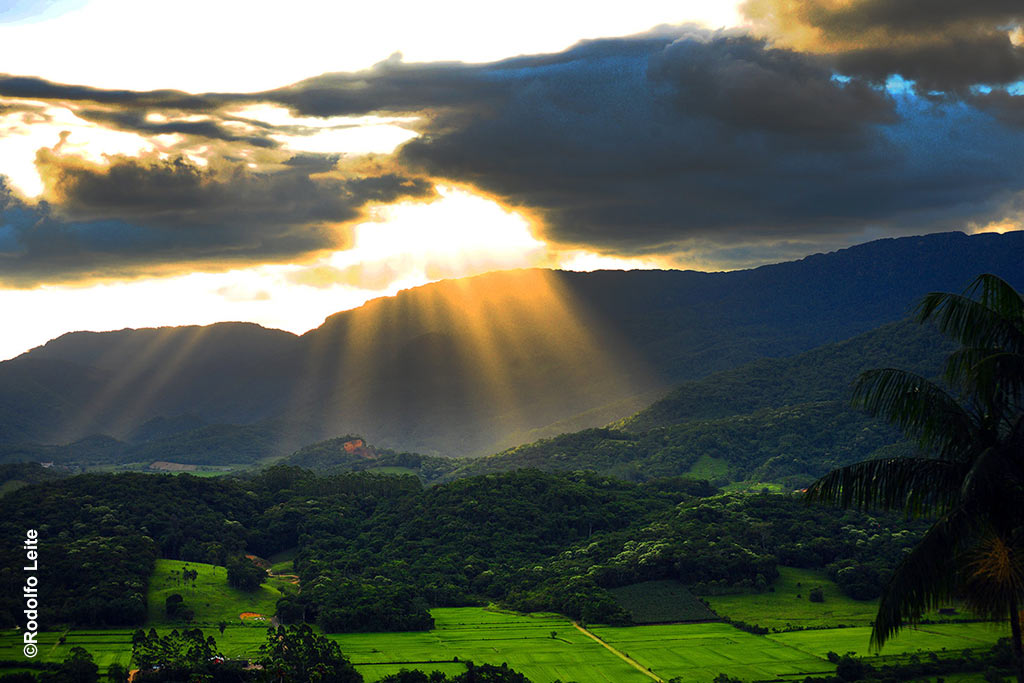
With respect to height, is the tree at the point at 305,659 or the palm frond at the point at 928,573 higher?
the palm frond at the point at 928,573

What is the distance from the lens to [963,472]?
1866cm

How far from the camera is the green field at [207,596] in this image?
4355 inches

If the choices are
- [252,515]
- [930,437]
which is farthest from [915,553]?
[252,515]

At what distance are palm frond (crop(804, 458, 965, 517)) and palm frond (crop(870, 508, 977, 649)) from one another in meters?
0.90

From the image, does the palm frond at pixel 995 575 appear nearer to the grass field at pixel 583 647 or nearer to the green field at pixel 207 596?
the grass field at pixel 583 647

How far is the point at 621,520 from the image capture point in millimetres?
162125

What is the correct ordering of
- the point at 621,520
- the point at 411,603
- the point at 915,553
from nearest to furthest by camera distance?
the point at 915,553 → the point at 411,603 → the point at 621,520

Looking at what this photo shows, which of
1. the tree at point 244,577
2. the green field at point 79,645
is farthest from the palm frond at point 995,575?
the tree at point 244,577

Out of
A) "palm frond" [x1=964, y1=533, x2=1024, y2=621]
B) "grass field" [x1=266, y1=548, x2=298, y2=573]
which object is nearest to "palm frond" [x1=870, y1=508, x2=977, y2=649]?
"palm frond" [x1=964, y1=533, x2=1024, y2=621]

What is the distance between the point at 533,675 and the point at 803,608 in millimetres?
46843

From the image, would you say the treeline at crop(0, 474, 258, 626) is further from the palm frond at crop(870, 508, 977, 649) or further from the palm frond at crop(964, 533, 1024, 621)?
the palm frond at crop(964, 533, 1024, 621)

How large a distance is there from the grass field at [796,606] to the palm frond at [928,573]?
3909 inches

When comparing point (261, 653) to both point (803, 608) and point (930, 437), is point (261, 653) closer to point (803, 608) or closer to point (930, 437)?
point (803, 608)

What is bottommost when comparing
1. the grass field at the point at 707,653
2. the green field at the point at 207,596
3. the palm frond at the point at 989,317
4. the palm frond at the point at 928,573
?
the grass field at the point at 707,653
